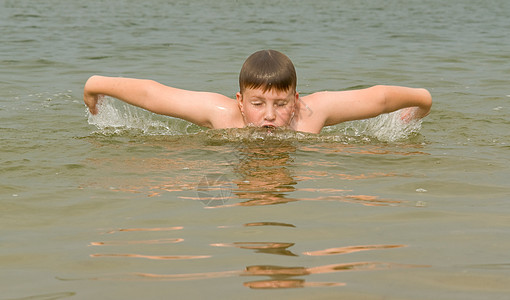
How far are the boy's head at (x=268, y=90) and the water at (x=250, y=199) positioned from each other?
16 cm

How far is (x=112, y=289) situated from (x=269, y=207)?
145 centimetres

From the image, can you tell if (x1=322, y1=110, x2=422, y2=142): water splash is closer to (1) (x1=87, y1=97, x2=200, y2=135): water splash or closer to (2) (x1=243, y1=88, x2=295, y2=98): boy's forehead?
(2) (x1=243, y1=88, x2=295, y2=98): boy's forehead

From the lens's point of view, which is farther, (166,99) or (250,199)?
(166,99)

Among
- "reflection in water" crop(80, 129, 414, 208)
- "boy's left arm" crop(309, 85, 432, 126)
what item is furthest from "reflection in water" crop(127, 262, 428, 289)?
"boy's left arm" crop(309, 85, 432, 126)

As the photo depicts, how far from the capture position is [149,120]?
26.4ft

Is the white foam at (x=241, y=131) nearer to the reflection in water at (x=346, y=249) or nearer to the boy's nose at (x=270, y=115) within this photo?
the boy's nose at (x=270, y=115)

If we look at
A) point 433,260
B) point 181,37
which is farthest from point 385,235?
point 181,37

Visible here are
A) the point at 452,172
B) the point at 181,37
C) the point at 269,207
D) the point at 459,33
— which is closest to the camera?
the point at 269,207

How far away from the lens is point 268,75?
6.35 m

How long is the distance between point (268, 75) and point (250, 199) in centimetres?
196

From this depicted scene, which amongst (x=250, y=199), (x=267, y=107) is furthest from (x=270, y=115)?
(x=250, y=199)

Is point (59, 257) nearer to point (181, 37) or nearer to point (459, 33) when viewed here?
point (181, 37)

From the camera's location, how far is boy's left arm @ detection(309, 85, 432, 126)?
6.70m

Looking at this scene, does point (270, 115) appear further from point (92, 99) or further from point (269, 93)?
point (92, 99)
